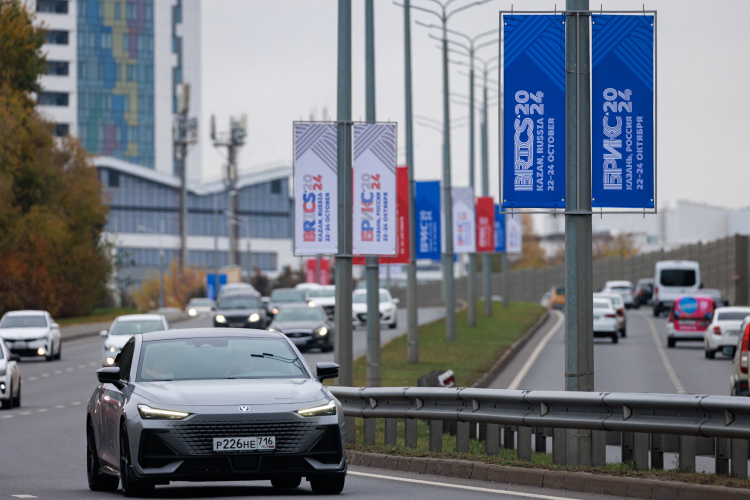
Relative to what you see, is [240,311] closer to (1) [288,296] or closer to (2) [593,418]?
(1) [288,296]

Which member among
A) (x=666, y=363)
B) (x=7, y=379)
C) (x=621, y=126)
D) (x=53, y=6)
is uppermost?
(x=53, y=6)

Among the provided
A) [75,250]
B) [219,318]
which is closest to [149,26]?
[75,250]

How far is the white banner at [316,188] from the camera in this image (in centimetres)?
1947

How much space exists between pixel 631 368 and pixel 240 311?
16138 millimetres

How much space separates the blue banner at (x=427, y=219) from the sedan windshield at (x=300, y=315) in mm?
5842

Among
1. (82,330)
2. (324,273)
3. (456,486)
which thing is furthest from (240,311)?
(324,273)

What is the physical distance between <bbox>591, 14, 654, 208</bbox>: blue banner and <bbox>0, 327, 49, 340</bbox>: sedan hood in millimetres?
31641

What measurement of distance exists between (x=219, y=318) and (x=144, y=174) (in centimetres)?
9344

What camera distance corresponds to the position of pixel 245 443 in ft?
36.2

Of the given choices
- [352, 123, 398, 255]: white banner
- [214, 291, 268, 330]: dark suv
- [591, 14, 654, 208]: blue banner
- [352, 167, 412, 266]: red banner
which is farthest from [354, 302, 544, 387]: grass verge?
[591, 14, 654, 208]: blue banner

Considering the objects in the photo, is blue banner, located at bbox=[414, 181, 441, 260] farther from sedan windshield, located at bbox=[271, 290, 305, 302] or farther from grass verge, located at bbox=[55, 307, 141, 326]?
grass verge, located at bbox=[55, 307, 141, 326]

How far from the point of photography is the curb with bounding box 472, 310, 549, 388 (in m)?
30.3

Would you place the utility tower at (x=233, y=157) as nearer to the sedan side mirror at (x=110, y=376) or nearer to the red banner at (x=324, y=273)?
the red banner at (x=324, y=273)

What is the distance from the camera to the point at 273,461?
36.4ft
